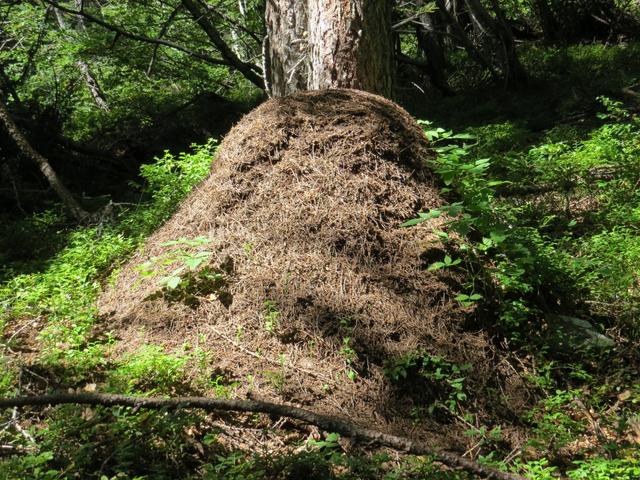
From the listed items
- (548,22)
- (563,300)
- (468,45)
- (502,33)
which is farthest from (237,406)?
(548,22)

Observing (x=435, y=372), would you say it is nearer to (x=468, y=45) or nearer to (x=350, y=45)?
(x=350, y=45)

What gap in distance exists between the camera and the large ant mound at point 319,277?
337 centimetres

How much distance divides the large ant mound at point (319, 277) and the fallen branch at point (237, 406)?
27cm

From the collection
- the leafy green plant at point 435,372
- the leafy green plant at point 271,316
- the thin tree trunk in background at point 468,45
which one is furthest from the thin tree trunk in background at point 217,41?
the leafy green plant at point 435,372

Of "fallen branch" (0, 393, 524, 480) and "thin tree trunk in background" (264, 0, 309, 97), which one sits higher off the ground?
"thin tree trunk in background" (264, 0, 309, 97)

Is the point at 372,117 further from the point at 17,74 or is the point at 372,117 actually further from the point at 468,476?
the point at 17,74

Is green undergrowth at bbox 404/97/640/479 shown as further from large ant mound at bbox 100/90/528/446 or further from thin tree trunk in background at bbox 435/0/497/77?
thin tree trunk in background at bbox 435/0/497/77

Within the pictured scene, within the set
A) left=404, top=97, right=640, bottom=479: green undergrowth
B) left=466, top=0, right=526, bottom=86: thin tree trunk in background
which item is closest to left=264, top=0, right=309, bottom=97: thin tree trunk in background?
left=404, top=97, right=640, bottom=479: green undergrowth

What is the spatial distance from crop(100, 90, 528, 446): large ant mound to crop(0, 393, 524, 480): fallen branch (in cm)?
27

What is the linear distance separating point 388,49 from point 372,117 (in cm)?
128

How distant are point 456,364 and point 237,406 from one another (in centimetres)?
135

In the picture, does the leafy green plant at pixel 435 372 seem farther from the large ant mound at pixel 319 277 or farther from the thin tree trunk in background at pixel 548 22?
the thin tree trunk in background at pixel 548 22

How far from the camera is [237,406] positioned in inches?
119

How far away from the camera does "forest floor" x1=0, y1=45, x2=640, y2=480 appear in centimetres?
278
